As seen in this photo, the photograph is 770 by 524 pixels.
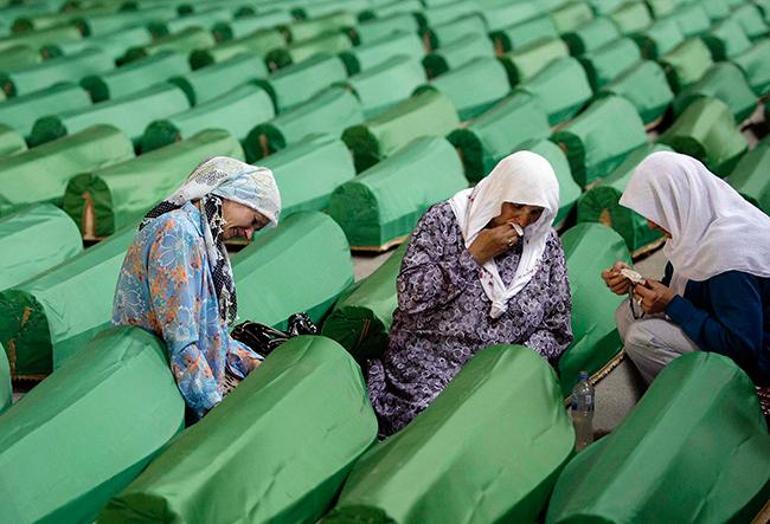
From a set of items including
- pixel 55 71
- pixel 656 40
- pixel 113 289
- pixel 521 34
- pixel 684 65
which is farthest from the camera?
pixel 521 34

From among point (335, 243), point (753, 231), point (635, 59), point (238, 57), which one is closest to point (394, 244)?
point (335, 243)

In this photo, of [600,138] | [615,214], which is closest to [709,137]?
[600,138]

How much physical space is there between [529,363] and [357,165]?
126 inches

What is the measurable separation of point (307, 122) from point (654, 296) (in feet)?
10.7

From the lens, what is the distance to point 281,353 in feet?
11.7

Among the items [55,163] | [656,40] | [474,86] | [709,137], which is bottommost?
[656,40]

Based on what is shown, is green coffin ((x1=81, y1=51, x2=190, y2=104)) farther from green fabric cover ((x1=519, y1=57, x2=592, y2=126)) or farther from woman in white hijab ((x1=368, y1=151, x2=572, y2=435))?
woman in white hijab ((x1=368, y1=151, x2=572, y2=435))

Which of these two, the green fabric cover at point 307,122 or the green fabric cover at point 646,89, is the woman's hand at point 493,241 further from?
the green fabric cover at point 646,89

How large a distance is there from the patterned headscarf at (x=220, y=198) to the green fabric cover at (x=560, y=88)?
3993 mm

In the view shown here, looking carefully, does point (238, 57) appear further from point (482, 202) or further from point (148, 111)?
point (482, 202)

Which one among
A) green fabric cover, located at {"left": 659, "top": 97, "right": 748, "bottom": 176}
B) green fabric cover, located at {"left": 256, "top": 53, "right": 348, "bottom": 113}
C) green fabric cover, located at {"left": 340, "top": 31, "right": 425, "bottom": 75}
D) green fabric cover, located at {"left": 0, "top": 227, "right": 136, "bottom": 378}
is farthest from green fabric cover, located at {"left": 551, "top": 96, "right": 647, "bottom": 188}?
green fabric cover, located at {"left": 0, "top": 227, "right": 136, "bottom": 378}

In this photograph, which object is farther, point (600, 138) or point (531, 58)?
point (531, 58)

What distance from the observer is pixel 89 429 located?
330cm

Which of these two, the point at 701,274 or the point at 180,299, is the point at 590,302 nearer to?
the point at 701,274
